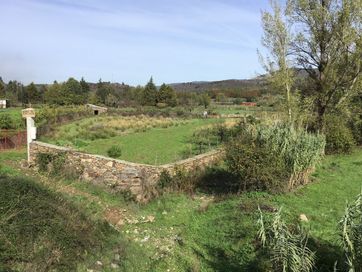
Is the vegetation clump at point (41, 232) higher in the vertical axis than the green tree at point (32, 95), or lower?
lower

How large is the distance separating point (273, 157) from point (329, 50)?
29.2 ft

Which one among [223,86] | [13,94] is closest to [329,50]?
[13,94]

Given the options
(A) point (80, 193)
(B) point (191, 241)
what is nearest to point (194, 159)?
(A) point (80, 193)

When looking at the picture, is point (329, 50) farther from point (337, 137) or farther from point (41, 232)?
point (41, 232)

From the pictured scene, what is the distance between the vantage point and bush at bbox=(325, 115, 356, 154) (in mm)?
17625

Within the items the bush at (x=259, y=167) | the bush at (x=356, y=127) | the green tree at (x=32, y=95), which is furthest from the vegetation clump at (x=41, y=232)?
the green tree at (x=32, y=95)

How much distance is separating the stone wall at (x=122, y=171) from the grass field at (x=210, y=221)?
44 cm

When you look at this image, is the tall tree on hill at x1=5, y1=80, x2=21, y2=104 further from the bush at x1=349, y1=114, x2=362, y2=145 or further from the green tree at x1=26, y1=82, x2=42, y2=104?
the bush at x1=349, y1=114, x2=362, y2=145

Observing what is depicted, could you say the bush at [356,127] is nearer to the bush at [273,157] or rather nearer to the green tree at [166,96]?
the bush at [273,157]

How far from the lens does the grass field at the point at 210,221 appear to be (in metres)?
7.55

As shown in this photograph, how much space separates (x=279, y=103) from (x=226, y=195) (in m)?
8.51

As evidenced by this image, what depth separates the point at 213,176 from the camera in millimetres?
13289

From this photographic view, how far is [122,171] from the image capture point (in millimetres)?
11820

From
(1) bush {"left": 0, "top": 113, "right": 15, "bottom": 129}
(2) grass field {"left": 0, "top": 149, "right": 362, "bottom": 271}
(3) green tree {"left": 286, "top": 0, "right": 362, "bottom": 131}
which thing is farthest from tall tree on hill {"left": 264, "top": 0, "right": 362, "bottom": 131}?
(1) bush {"left": 0, "top": 113, "right": 15, "bottom": 129}
